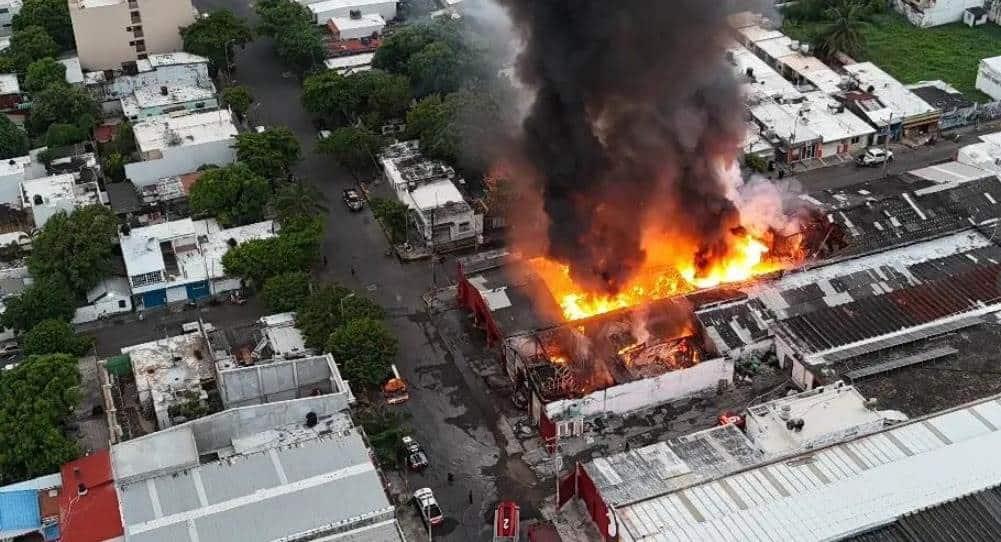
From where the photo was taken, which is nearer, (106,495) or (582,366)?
(106,495)

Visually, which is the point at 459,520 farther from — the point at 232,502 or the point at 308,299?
the point at 308,299

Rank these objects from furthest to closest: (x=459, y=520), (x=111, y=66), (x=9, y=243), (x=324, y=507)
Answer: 1. (x=111, y=66)
2. (x=9, y=243)
3. (x=459, y=520)
4. (x=324, y=507)

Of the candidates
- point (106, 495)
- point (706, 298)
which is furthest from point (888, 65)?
point (106, 495)

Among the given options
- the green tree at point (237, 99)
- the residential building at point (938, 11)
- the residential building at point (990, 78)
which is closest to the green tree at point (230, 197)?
the green tree at point (237, 99)

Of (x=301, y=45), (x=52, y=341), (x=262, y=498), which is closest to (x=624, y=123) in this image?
(x=262, y=498)

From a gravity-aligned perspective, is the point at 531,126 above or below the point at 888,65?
above

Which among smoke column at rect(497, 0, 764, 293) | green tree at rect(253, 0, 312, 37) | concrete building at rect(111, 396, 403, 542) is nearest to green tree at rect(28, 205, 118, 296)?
concrete building at rect(111, 396, 403, 542)

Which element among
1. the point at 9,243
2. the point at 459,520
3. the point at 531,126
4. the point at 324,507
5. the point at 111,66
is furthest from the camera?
the point at 111,66

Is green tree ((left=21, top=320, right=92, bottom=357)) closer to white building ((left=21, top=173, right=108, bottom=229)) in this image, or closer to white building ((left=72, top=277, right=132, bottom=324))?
white building ((left=72, top=277, right=132, bottom=324))

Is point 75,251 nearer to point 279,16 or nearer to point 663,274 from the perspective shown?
point 663,274
